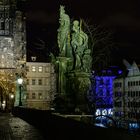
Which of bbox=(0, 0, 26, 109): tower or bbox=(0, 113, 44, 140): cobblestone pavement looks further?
bbox=(0, 0, 26, 109): tower

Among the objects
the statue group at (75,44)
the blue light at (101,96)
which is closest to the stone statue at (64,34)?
the statue group at (75,44)

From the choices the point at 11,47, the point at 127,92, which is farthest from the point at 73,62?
the point at 11,47

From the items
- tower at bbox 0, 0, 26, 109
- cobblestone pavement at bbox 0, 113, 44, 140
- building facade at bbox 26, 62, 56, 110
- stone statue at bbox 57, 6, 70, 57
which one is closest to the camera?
cobblestone pavement at bbox 0, 113, 44, 140

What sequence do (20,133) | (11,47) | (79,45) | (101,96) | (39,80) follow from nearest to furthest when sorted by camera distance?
1. (79,45)
2. (20,133)
3. (101,96)
4. (11,47)
5. (39,80)

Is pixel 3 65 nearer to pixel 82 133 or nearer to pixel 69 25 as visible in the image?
pixel 69 25

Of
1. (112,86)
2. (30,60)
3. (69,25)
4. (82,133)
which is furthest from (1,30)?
(82,133)

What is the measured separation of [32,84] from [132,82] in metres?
35.1

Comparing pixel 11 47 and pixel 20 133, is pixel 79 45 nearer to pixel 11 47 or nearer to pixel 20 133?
pixel 20 133

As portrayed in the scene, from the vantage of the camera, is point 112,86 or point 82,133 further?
point 112,86

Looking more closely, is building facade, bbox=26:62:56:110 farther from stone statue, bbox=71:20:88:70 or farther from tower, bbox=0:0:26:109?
stone statue, bbox=71:20:88:70

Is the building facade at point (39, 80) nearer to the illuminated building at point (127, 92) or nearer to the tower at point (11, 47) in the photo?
the tower at point (11, 47)

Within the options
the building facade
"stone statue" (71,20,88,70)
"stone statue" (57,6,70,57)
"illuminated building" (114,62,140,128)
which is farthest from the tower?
"stone statue" (71,20,88,70)

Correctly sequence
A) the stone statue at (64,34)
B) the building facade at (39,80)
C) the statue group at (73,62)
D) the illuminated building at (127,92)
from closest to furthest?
1. the statue group at (73,62)
2. the stone statue at (64,34)
3. the illuminated building at (127,92)
4. the building facade at (39,80)

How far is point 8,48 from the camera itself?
95.9 metres
